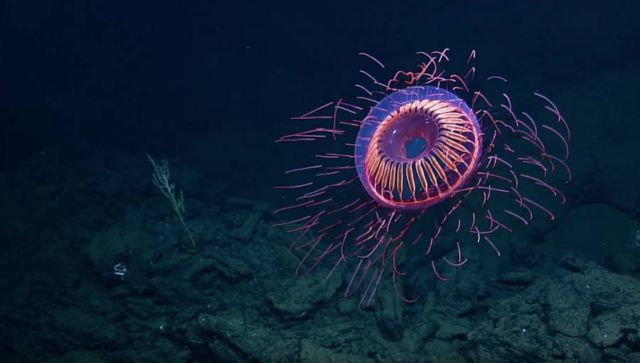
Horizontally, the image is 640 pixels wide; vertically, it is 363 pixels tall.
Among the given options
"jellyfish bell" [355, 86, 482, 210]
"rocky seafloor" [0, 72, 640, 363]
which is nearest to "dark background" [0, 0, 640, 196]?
"rocky seafloor" [0, 72, 640, 363]

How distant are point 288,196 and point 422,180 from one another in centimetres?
570

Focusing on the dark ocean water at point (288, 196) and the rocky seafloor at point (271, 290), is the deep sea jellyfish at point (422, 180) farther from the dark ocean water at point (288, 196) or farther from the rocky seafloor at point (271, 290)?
the rocky seafloor at point (271, 290)

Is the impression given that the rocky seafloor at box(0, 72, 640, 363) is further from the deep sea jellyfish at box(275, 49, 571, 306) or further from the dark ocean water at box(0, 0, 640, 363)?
the deep sea jellyfish at box(275, 49, 571, 306)

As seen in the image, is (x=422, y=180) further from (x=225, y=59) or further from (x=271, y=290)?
(x=225, y=59)

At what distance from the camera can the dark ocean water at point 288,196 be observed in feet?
15.5

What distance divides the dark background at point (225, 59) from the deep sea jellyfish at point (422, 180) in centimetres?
111

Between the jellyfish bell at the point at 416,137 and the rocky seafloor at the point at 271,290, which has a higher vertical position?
the jellyfish bell at the point at 416,137

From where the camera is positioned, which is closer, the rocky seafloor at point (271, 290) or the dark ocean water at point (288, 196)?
the rocky seafloor at point (271, 290)

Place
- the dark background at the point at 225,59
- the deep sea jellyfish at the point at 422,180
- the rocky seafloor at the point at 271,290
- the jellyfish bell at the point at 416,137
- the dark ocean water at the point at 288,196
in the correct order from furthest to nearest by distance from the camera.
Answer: the dark background at the point at 225,59 < the dark ocean water at the point at 288,196 < the rocky seafloor at the point at 271,290 < the deep sea jellyfish at the point at 422,180 < the jellyfish bell at the point at 416,137

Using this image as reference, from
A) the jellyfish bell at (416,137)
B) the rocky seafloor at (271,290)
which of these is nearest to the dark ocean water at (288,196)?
the rocky seafloor at (271,290)

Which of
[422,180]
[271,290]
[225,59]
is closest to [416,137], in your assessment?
[422,180]

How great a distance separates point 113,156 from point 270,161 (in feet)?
14.8

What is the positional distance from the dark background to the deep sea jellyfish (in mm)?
1107

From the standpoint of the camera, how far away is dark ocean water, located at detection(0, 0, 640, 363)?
15.5 ft
